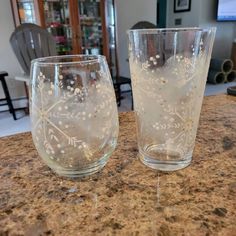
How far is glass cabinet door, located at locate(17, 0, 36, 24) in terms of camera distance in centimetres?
263

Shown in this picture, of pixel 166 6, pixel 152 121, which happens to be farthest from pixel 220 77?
pixel 152 121

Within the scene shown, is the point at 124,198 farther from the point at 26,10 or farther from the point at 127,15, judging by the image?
the point at 127,15

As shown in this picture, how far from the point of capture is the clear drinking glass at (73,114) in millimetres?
342

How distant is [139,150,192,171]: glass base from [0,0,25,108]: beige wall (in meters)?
2.81

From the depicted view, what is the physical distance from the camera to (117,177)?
39 cm

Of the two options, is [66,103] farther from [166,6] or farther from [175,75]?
[166,6]

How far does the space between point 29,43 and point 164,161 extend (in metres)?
2.38

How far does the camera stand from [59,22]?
289 cm

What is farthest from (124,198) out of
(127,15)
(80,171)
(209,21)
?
(209,21)

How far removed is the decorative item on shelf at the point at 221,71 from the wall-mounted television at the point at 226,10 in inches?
Result: 29.6

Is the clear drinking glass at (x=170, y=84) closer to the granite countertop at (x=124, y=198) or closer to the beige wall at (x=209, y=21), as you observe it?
the granite countertop at (x=124, y=198)

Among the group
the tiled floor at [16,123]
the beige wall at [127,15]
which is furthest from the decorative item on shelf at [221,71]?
the tiled floor at [16,123]

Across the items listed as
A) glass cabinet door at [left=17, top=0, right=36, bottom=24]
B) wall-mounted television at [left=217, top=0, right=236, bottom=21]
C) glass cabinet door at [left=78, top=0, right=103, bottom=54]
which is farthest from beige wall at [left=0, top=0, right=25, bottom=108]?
wall-mounted television at [left=217, top=0, right=236, bottom=21]

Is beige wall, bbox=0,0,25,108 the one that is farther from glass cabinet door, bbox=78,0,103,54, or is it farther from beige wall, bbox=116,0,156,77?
beige wall, bbox=116,0,156,77
